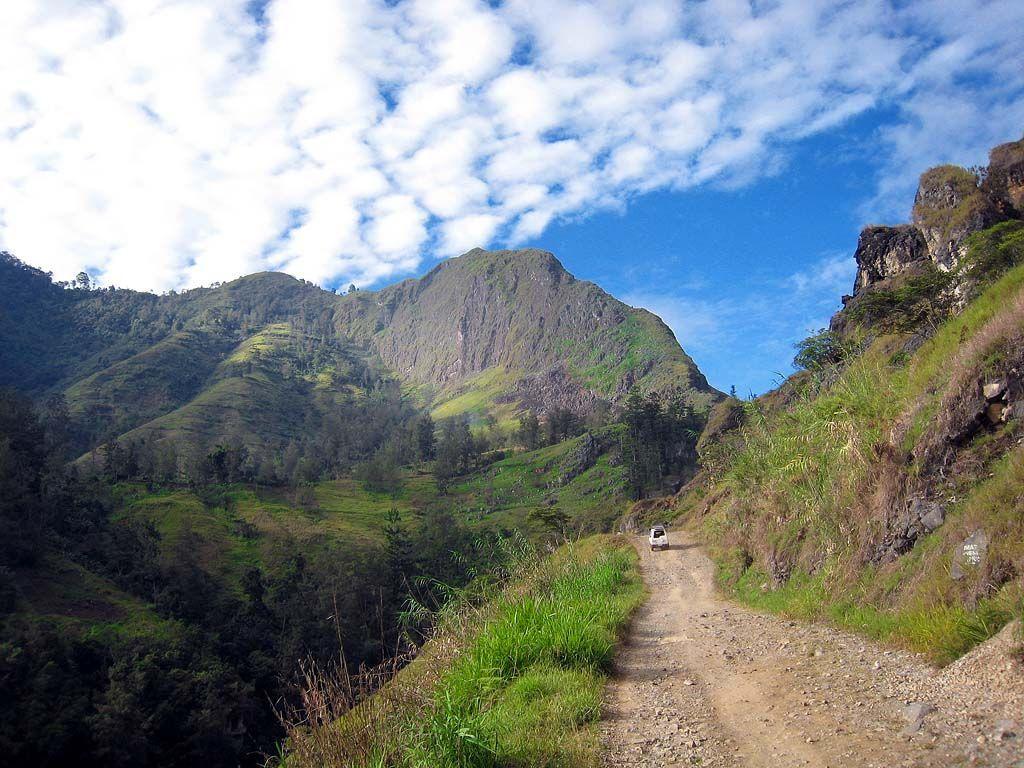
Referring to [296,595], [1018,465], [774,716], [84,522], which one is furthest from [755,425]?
A: [84,522]

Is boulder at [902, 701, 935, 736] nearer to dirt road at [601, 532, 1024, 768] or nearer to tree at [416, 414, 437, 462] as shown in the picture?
dirt road at [601, 532, 1024, 768]

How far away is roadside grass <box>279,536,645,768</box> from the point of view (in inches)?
207

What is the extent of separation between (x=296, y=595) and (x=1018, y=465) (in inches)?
2140

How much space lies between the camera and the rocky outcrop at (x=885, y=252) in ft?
137

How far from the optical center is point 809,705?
5785mm

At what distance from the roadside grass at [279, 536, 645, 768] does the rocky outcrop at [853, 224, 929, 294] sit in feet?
135

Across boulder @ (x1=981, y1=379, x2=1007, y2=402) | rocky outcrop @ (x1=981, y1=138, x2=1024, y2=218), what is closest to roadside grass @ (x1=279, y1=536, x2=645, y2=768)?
boulder @ (x1=981, y1=379, x2=1007, y2=402)

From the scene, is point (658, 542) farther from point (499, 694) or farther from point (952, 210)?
point (952, 210)

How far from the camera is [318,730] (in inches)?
220

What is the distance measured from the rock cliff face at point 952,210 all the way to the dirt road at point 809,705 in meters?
31.9

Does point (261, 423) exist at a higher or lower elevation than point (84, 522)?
higher

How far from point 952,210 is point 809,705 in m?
40.0

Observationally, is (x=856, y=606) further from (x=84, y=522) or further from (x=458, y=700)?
(x=84, y=522)

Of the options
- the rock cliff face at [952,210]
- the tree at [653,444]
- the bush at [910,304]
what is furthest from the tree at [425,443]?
the bush at [910,304]
